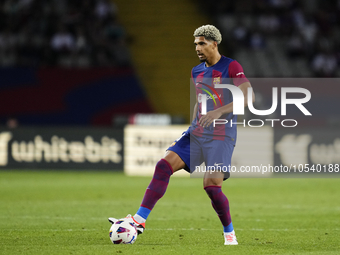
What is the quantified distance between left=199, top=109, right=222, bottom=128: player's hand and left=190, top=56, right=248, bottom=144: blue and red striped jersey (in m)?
0.16

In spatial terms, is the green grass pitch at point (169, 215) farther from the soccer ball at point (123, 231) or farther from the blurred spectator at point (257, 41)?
the blurred spectator at point (257, 41)

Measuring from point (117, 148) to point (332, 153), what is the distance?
5459mm

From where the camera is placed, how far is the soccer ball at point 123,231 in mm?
5641

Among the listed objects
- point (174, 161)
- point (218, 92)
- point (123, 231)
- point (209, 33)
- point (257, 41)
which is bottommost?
point (123, 231)

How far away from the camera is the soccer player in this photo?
571 cm

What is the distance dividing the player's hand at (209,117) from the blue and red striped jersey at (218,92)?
0.52ft

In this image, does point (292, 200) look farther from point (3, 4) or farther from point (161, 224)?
point (3, 4)

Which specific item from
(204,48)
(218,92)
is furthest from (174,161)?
(204,48)

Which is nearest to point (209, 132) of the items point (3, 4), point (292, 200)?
point (292, 200)

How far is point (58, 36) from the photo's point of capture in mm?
17562

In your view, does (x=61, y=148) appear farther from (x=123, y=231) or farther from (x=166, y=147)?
(x=123, y=231)

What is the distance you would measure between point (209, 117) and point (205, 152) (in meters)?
0.41

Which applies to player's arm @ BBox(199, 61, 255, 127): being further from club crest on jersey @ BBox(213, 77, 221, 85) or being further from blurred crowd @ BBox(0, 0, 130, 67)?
blurred crowd @ BBox(0, 0, 130, 67)

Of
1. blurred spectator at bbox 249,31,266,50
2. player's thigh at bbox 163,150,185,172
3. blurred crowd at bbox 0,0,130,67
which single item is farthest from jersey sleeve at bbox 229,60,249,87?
blurred spectator at bbox 249,31,266,50
